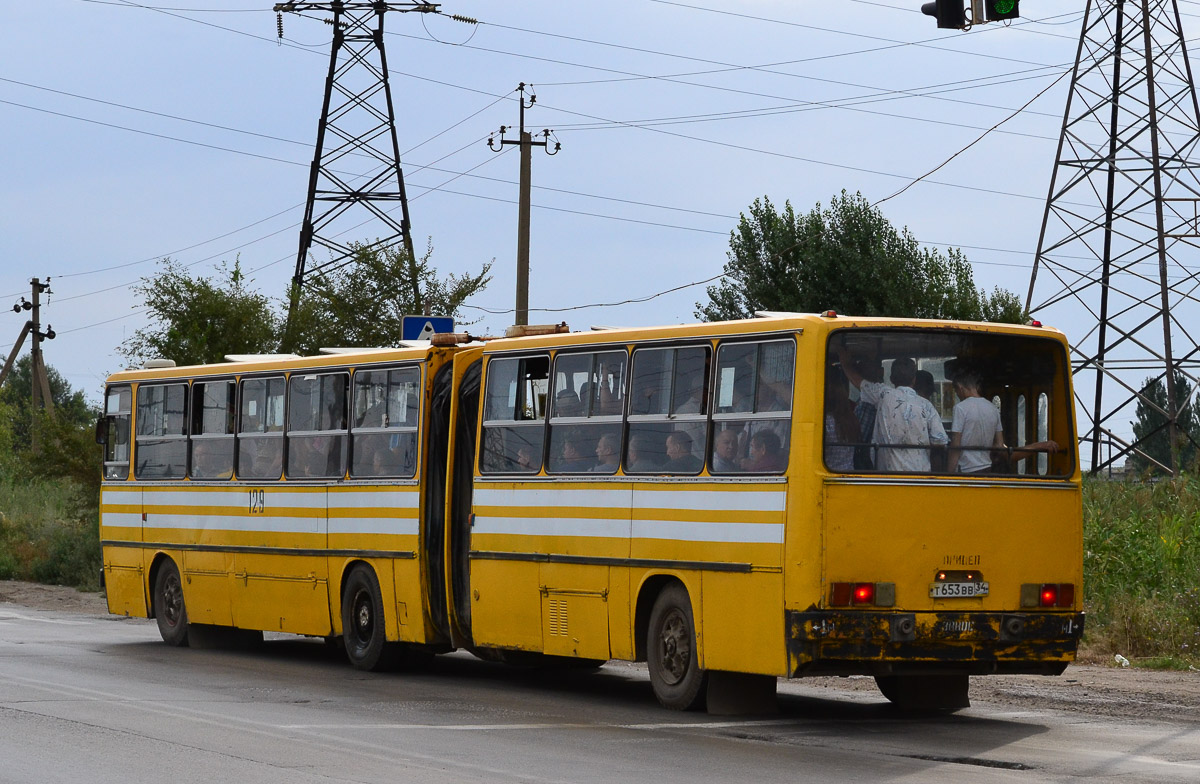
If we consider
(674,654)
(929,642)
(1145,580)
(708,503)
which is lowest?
(674,654)

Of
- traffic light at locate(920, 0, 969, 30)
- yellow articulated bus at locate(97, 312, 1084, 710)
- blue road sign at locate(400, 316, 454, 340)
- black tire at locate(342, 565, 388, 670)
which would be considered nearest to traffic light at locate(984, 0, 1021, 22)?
traffic light at locate(920, 0, 969, 30)

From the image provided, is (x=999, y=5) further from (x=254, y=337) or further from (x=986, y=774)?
(x=254, y=337)

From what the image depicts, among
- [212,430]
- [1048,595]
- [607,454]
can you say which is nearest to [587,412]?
[607,454]

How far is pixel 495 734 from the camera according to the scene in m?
12.1

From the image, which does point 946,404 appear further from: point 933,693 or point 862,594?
point 933,693

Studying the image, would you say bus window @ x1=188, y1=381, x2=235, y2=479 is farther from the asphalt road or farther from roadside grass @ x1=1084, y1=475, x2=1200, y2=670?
roadside grass @ x1=1084, y1=475, x2=1200, y2=670

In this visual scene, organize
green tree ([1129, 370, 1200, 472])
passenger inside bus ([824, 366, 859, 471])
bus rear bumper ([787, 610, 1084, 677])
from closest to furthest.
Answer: bus rear bumper ([787, 610, 1084, 677]), passenger inside bus ([824, 366, 859, 471]), green tree ([1129, 370, 1200, 472])

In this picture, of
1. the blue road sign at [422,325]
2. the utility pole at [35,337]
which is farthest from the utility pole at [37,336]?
the blue road sign at [422,325]

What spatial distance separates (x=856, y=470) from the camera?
12.5 meters

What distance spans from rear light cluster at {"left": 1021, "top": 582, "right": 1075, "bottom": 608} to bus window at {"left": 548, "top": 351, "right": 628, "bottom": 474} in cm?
329

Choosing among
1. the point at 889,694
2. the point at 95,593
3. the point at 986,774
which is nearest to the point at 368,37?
the point at 95,593

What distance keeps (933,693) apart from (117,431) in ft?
37.6

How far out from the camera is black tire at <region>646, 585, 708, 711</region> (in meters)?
13.4

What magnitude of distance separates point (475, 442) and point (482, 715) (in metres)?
3.26
